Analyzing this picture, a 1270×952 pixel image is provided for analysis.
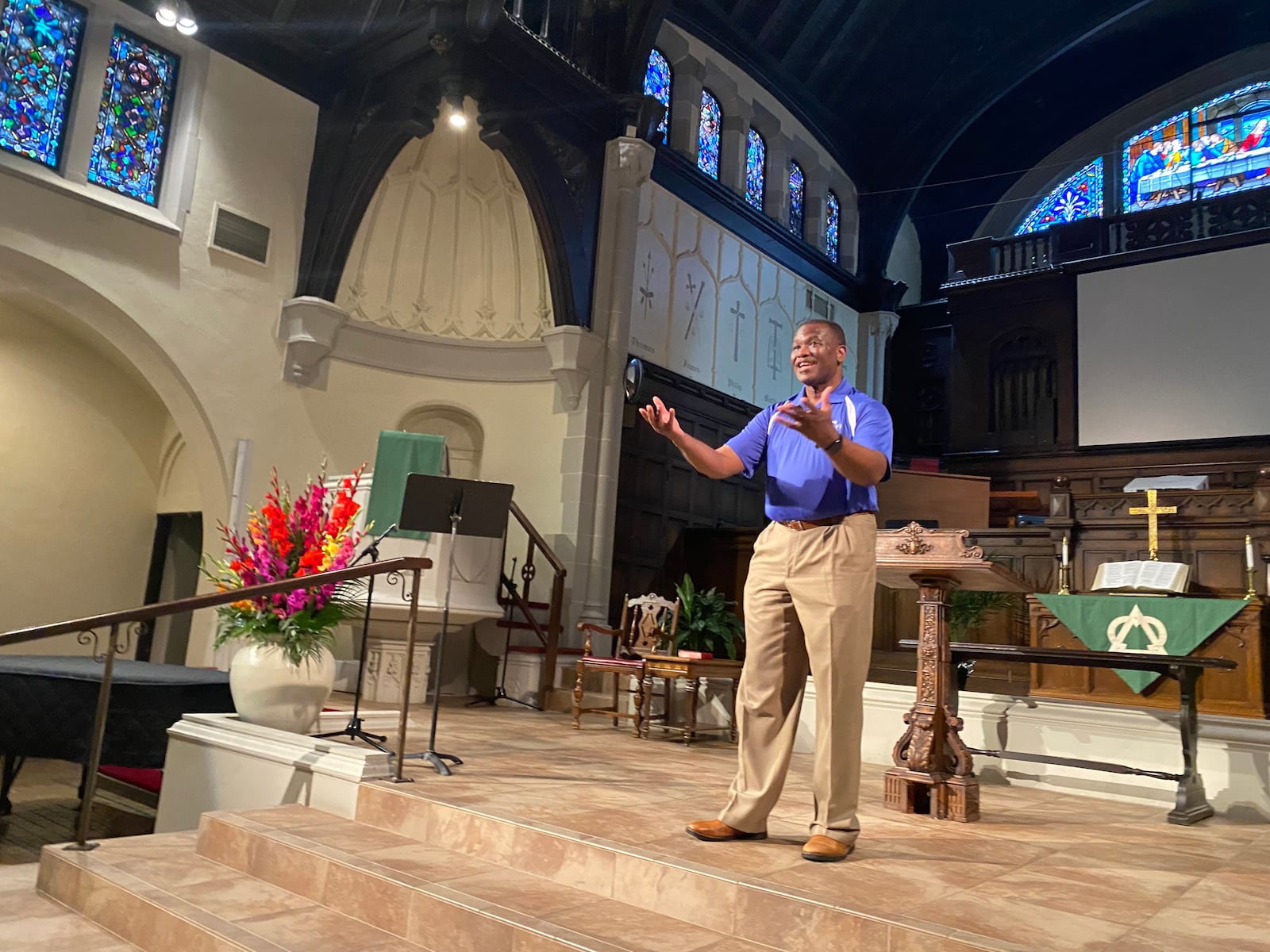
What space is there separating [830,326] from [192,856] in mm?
2802

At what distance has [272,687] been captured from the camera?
426 cm

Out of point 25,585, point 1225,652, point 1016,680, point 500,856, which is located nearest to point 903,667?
point 1016,680

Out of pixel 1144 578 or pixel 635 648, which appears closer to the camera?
pixel 1144 578

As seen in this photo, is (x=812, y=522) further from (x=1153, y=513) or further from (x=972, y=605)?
(x=1153, y=513)

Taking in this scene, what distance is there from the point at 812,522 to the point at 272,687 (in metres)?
2.70

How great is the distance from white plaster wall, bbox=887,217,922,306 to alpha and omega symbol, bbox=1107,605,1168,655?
1029 cm

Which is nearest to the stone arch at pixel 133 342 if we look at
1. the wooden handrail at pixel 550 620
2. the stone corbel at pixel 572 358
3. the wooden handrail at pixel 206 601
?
the wooden handrail at pixel 550 620

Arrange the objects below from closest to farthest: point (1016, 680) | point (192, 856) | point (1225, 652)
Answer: point (192, 856)
point (1225, 652)
point (1016, 680)

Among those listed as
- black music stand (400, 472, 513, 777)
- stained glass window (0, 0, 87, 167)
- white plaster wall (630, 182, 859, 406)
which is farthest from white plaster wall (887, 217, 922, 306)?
black music stand (400, 472, 513, 777)

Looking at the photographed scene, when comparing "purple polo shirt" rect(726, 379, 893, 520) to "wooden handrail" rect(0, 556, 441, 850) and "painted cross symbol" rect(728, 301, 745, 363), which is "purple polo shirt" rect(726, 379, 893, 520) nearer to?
"wooden handrail" rect(0, 556, 441, 850)

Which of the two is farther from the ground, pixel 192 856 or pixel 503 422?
pixel 503 422

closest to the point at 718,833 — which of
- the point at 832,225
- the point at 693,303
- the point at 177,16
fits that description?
the point at 177,16

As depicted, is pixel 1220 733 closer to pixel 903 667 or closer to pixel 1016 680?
pixel 1016 680

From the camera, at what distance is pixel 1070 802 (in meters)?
4.29
